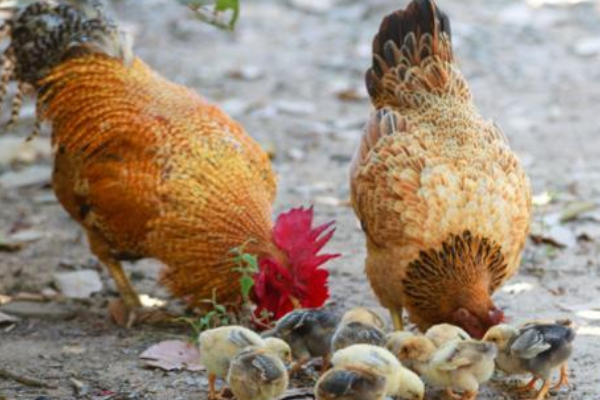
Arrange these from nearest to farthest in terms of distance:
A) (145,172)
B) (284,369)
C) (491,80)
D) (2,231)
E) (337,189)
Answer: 1. (284,369)
2. (145,172)
3. (2,231)
4. (337,189)
5. (491,80)

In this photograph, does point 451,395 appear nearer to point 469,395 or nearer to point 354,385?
point 469,395

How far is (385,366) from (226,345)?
2.45ft

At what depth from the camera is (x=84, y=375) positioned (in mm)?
5137

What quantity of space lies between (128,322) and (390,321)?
4.77 ft

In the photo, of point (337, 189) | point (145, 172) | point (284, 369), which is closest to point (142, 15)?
point (337, 189)

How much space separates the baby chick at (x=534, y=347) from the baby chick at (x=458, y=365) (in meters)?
0.13

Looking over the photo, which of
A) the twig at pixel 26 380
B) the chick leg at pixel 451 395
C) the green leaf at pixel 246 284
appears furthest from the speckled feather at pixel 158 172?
the chick leg at pixel 451 395

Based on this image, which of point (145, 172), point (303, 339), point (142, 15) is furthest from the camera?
point (142, 15)

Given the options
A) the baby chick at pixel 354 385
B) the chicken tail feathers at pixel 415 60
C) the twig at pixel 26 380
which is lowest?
the twig at pixel 26 380

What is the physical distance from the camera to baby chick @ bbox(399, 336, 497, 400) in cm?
442

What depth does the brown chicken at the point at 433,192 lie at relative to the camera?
5.13 meters

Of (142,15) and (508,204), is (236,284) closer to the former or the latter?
(508,204)

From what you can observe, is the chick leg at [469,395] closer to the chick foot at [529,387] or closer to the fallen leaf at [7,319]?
the chick foot at [529,387]

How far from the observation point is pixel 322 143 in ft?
29.6
